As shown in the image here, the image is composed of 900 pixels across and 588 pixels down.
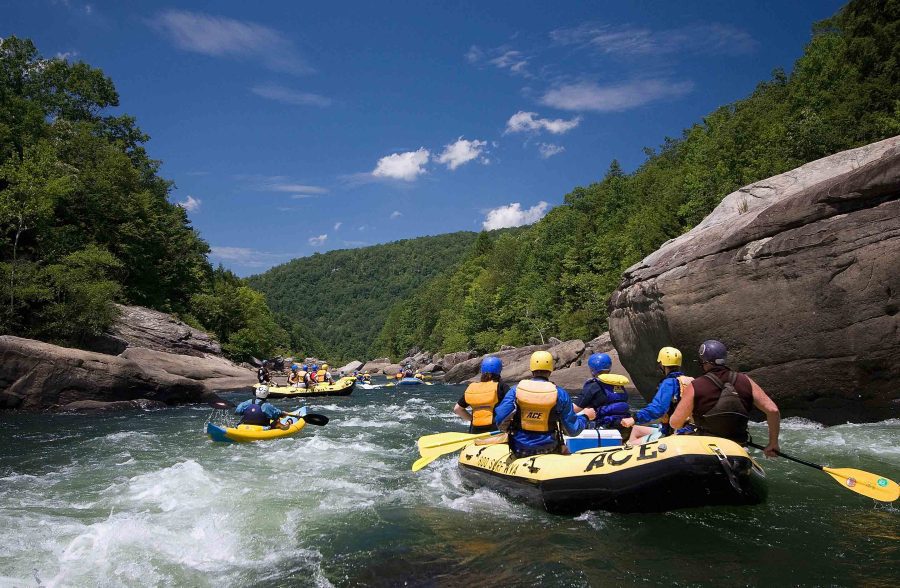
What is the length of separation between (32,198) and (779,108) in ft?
132

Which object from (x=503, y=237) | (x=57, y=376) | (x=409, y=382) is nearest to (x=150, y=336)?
(x=57, y=376)

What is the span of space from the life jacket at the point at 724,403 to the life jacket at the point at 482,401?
2.73 meters

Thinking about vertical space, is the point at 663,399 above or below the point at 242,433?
above

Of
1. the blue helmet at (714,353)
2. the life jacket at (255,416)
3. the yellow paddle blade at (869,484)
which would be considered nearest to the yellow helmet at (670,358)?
the blue helmet at (714,353)

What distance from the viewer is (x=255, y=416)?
12.6m

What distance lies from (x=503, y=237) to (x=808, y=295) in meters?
58.5

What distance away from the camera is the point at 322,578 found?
15.4ft

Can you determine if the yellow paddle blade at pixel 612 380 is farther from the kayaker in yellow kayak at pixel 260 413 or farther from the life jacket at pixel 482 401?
the kayaker in yellow kayak at pixel 260 413

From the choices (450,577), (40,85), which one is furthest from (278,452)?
(40,85)

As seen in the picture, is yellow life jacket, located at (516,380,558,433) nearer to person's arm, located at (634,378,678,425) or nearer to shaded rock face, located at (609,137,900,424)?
person's arm, located at (634,378,678,425)

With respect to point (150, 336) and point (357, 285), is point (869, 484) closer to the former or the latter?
point (150, 336)

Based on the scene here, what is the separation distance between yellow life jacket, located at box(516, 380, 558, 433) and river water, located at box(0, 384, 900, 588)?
947mm

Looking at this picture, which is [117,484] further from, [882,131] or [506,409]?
[882,131]

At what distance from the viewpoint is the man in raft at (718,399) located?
5.73m
